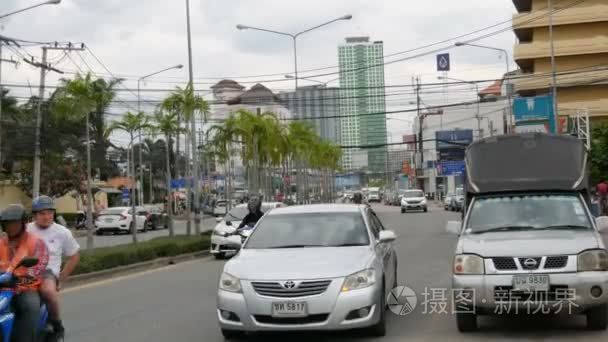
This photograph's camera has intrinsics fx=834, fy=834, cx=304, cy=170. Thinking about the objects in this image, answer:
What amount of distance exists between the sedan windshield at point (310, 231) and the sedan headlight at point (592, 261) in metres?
2.43

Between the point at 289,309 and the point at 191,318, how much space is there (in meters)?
3.11

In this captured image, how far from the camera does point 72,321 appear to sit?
11.0 metres

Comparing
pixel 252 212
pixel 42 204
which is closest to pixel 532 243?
pixel 42 204

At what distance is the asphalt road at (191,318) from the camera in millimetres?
9070

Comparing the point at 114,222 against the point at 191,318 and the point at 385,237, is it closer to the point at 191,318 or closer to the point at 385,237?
the point at 191,318

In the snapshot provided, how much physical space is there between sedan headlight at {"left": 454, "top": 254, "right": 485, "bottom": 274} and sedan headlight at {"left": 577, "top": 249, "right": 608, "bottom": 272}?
3.22 feet

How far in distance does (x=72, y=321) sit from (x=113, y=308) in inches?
48.5

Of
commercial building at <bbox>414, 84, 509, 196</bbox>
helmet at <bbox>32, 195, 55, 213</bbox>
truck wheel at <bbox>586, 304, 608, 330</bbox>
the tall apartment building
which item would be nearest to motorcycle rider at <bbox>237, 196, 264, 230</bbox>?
truck wheel at <bbox>586, 304, 608, 330</bbox>

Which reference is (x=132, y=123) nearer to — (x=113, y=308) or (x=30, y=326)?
(x=113, y=308)

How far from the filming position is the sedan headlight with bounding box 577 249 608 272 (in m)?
8.46

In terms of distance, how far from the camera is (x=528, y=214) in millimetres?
10023

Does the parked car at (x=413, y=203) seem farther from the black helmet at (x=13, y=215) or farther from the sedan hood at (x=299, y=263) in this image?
the black helmet at (x=13, y=215)

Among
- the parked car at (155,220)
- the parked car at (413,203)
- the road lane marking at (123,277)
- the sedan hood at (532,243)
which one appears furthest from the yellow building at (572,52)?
the sedan hood at (532,243)

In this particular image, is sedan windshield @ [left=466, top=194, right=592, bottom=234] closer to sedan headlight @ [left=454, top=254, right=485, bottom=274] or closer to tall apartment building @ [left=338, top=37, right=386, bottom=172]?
sedan headlight @ [left=454, top=254, right=485, bottom=274]
